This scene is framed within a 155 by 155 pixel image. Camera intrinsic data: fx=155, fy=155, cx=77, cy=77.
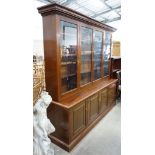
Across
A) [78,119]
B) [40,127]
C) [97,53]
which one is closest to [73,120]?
[78,119]

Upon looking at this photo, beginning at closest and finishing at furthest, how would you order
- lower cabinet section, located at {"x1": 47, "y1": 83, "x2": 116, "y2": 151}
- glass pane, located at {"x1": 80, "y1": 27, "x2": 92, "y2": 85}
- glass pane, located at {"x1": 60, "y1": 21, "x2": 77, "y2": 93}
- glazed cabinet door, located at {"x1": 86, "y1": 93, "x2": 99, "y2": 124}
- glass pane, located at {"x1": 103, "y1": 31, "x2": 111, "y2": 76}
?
lower cabinet section, located at {"x1": 47, "y1": 83, "x2": 116, "y2": 151}, glass pane, located at {"x1": 60, "y1": 21, "x2": 77, "y2": 93}, glazed cabinet door, located at {"x1": 86, "y1": 93, "x2": 99, "y2": 124}, glass pane, located at {"x1": 80, "y1": 27, "x2": 92, "y2": 85}, glass pane, located at {"x1": 103, "y1": 31, "x2": 111, "y2": 76}

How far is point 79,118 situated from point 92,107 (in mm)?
496

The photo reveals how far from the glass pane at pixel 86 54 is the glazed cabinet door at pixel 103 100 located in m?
0.41

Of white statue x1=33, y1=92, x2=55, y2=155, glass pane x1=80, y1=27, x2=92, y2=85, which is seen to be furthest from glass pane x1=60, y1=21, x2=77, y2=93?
white statue x1=33, y1=92, x2=55, y2=155

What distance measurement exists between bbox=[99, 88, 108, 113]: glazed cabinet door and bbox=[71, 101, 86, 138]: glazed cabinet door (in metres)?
0.74

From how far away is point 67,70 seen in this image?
2.57 metres

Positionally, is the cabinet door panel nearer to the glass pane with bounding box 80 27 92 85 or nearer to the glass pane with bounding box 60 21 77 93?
the glass pane with bounding box 60 21 77 93

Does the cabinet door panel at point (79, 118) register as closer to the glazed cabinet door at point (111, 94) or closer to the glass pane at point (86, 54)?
the glass pane at point (86, 54)

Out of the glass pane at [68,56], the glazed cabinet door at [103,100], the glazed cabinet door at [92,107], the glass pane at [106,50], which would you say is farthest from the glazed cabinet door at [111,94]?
the glass pane at [68,56]

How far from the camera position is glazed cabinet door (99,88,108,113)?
3284 mm
